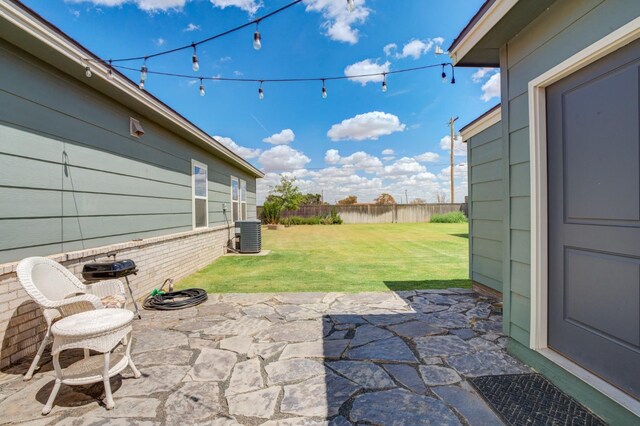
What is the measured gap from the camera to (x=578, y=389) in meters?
1.83

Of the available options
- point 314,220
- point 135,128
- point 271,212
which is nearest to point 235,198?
point 135,128

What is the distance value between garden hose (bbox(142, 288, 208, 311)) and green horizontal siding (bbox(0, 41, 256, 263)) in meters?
0.89

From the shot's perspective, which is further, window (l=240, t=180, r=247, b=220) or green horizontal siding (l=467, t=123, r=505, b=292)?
window (l=240, t=180, r=247, b=220)

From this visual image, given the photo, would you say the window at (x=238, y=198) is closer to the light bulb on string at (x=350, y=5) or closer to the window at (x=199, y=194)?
the window at (x=199, y=194)

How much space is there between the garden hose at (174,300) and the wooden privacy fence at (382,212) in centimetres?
1581

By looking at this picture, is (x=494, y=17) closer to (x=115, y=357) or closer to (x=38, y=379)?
(x=115, y=357)

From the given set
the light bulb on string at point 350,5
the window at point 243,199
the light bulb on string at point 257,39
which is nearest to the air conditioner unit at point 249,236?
the window at point 243,199

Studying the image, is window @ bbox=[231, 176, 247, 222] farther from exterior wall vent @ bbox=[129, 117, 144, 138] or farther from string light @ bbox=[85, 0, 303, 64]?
string light @ bbox=[85, 0, 303, 64]

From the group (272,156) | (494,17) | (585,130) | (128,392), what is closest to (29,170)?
(128,392)

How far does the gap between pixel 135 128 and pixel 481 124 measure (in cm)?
483

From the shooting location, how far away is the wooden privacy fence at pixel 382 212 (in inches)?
792

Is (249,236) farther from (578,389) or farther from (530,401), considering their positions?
(578,389)

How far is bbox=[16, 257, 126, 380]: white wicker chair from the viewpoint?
6.74 ft

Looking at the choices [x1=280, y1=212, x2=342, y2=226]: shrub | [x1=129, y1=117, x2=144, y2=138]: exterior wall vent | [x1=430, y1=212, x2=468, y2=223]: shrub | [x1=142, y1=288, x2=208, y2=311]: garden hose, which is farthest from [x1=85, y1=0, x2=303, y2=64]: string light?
[x1=430, y1=212, x2=468, y2=223]: shrub
